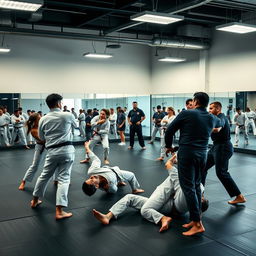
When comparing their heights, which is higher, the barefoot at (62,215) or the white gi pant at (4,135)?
the white gi pant at (4,135)

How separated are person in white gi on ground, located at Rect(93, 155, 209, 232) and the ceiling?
456 centimetres

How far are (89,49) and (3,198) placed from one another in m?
9.20

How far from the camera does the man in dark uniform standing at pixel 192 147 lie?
3381mm

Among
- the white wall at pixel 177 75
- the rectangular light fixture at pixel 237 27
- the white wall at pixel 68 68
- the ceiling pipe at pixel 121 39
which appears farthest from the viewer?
the white wall at pixel 177 75

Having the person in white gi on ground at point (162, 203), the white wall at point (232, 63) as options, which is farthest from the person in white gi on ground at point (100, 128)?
the white wall at point (232, 63)

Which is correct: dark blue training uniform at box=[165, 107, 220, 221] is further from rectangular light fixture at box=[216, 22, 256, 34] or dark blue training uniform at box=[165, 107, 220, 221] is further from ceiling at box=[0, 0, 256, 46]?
→ rectangular light fixture at box=[216, 22, 256, 34]

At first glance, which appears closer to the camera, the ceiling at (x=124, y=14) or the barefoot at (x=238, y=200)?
the barefoot at (x=238, y=200)

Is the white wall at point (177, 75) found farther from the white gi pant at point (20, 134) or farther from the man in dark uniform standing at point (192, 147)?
the man in dark uniform standing at point (192, 147)

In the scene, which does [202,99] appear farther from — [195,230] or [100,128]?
[100,128]

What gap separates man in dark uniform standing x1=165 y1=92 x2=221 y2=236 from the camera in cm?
338

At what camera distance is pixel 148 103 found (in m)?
14.0

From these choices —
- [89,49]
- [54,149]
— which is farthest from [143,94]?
[54,149]

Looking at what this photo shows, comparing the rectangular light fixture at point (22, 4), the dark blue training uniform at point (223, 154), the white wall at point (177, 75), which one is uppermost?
the rectangular light fixture at point (22, 4)

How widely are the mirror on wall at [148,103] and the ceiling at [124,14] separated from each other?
2458 mm
